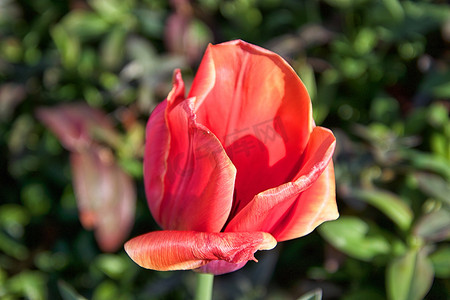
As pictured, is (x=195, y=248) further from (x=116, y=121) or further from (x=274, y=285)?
(x=116, y=121)

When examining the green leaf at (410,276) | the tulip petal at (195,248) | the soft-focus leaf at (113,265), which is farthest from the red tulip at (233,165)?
the soft-focus leaf at (113,265)

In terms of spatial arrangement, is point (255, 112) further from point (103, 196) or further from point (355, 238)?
point (103, 196)

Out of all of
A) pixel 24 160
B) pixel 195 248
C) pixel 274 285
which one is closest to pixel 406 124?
pixel 274 285

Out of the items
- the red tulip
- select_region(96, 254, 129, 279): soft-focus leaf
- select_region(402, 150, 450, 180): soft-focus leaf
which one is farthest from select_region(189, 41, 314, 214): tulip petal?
select_region(96, 254, 129, 279): soft-focus leaf

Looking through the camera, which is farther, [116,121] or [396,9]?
[116,121]

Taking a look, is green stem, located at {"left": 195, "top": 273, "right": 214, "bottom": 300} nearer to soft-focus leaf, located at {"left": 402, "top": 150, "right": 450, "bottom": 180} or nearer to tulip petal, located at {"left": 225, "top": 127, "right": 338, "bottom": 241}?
tulip petal, located at {"left": 225, "top": 127, "right": 338, "bottom": 241}

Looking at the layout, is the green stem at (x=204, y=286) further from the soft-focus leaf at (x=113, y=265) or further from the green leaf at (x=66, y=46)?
the green leaf at (x=66, y=46)
